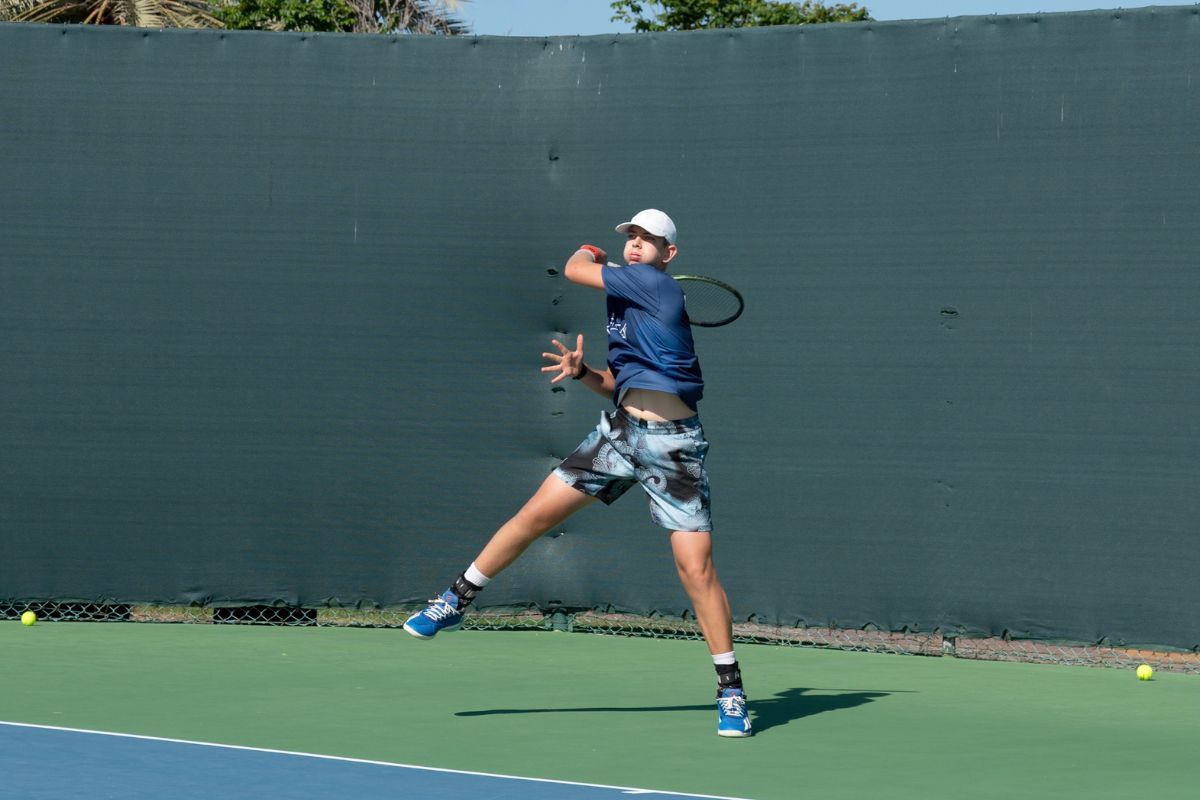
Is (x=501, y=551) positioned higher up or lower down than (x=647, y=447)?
lower down

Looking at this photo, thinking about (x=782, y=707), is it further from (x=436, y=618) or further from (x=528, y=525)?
(x=436, y=618)

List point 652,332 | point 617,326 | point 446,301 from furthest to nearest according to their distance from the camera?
point 446,301, point 617,326, point 652,332

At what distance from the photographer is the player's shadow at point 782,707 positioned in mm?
5340

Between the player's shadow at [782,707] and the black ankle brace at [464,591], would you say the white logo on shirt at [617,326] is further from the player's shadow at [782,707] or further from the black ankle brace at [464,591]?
the player's shadow at [782,707]

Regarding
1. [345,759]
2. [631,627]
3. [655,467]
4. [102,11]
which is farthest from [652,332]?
[102,11]

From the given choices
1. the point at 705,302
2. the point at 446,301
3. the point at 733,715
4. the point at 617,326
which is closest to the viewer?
the point at 733,715

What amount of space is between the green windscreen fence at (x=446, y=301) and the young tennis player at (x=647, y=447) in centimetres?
172

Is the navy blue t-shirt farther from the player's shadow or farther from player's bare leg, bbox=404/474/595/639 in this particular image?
the player's shadow

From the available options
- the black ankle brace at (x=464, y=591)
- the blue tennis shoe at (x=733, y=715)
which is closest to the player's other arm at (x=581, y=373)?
the black ankle brace at (x=464, y=591)

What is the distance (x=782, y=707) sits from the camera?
559 cm

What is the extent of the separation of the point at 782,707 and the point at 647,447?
1056 millimetres

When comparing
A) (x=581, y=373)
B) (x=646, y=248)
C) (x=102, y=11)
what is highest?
(x=102, y=11)

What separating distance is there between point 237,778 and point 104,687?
65.2 inches

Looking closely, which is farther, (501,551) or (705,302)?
(705,302)
